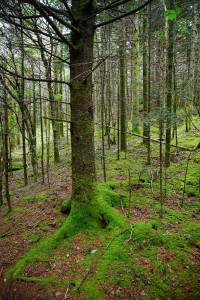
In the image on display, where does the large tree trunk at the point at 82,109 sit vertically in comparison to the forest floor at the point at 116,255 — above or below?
above

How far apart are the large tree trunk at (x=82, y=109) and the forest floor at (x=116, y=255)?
105cm

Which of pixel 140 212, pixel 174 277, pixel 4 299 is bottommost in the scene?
pixel 4 299

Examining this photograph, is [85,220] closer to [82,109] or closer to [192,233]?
[192,233]

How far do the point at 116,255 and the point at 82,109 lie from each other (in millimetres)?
2877

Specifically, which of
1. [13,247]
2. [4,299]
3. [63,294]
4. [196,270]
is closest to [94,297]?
[63,294]

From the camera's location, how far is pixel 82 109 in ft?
12.9

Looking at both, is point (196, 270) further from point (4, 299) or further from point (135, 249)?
point (4, 299)

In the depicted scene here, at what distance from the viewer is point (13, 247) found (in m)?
4.08

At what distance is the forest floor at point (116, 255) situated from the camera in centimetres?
291

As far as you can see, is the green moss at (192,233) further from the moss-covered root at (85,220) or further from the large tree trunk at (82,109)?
the large tree trunk at (82,109)

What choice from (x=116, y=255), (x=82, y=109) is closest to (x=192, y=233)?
(x=116, y=255)

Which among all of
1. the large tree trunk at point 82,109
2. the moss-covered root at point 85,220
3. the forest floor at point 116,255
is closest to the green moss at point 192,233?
the forest floor at point 116,255

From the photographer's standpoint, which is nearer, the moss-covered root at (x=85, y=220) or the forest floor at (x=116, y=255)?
the forest floor at (x=116, y=255)

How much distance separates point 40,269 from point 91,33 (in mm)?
4634
